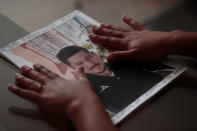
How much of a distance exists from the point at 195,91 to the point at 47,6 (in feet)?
1.72

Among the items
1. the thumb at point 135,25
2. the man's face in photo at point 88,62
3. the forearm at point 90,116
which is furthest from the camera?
the thumb at point 135,25

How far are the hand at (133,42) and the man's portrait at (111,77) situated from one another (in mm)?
30

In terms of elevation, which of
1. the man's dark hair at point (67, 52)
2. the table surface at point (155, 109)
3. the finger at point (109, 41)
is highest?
the man's dark hair at point (67, 52)

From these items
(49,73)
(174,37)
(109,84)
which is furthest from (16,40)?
(174,37)

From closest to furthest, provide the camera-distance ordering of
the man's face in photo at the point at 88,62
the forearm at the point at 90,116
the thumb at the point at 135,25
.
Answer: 1. the forearm at the point at 90,116
2. the man's face in photo at the point at 88,62
3. the thumb at the point at 135,25

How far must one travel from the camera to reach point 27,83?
2.13 ft

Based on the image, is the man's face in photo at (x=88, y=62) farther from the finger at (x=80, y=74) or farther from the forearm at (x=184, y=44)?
the forearm at (x=184, y=44)

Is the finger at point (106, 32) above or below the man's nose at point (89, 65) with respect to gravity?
above

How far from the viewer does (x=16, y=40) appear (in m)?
0.77

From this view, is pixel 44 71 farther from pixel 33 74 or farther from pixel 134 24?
pixel 134 24

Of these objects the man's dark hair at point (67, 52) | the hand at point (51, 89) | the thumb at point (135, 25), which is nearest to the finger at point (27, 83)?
the hand at point (51, 89)

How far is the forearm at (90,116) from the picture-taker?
0.58 m

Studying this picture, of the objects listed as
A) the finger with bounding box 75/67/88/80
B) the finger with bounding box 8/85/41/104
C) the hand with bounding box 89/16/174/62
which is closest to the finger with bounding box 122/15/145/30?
the hand with bounding box 89/16/174/62

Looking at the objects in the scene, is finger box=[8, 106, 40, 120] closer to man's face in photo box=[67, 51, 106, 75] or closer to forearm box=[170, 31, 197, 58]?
man's face in photo box=[67, 51, 106, 75]
